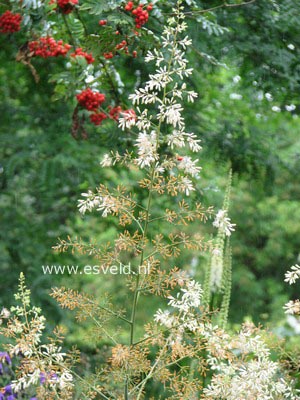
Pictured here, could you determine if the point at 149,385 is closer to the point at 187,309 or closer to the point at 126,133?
the point at 126,133

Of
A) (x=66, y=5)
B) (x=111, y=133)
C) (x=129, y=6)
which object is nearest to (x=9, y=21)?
(x=66, y=5)

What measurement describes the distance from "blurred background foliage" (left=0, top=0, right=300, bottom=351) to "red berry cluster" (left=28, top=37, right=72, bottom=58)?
62 centimetres

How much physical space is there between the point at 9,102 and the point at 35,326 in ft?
13.5

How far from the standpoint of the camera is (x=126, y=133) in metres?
4.52

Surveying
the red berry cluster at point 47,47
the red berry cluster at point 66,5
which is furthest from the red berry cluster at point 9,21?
the red berry cluster at point 66,5

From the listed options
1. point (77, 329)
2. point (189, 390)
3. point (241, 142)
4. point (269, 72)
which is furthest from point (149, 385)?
point (189, 390)

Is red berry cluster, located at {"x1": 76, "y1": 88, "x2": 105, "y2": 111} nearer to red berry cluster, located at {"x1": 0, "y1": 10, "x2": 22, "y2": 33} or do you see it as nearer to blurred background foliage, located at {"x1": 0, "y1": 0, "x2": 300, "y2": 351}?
red berry cluster, located at {"x1": 0, "y1": 10, "x2": 22, "y2": 33}

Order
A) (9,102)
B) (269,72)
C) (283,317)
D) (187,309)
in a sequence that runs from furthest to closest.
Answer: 1. (283,317)
2. (9,102)
3. (269,72)
4. (187,309)

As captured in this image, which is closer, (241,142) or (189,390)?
(189,390)

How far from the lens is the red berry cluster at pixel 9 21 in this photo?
3.90 meters

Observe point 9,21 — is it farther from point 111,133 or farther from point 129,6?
point 111,133

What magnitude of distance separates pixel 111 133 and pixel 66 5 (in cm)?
101

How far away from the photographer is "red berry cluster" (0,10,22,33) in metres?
3.90

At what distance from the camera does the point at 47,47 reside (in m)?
3.83
